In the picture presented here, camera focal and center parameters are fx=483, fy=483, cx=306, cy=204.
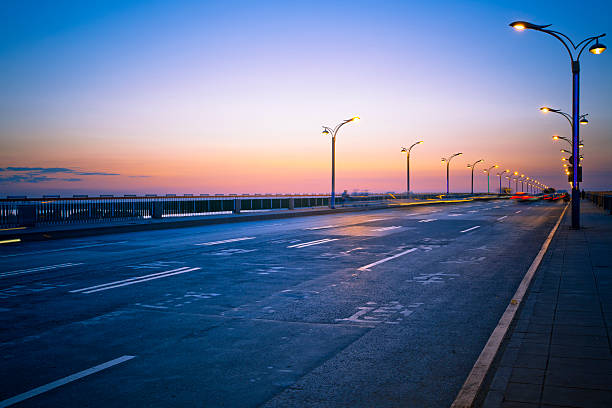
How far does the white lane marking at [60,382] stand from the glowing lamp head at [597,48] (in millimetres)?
21015

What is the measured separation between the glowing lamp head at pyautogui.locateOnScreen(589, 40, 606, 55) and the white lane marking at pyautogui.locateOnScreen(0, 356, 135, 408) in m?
21.0

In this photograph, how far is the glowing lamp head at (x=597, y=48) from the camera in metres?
19.3

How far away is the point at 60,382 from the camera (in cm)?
476

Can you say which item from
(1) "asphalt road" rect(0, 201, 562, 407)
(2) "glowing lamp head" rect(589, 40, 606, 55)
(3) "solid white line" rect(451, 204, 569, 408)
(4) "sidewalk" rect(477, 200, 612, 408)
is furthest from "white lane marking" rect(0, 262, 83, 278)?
(2) "glowing lamp head" rect(589, 40, 606, 55)

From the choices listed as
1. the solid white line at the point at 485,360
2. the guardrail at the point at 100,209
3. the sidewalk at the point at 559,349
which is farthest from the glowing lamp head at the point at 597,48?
the guardrail at the point at 100,209

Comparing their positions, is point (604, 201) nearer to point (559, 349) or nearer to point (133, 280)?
point (559, 349)

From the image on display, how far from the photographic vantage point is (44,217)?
2345cm

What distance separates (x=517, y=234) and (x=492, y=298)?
1382 centimetres

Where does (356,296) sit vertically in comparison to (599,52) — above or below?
below

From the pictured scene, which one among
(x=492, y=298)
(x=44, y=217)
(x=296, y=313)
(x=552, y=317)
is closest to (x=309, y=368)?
(x=296, y=313)

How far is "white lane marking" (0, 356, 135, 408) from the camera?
433 centimetres

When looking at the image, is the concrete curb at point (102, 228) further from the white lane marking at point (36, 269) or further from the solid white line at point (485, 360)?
the solid white line at point (485, 360)

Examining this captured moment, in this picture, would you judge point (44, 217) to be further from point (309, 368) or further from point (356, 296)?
point (309, 368)

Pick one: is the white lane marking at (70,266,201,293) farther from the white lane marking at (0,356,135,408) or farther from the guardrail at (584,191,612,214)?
the guardrail at (584,191,612,214)
